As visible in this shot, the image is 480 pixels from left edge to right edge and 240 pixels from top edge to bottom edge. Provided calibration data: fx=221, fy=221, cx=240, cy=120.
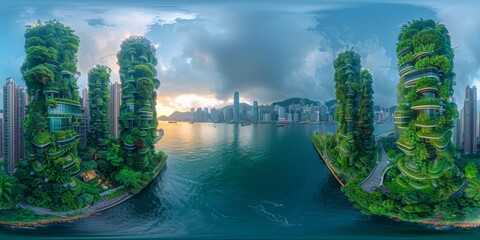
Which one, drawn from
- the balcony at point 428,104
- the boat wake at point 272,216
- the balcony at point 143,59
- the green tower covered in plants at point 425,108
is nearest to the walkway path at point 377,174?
the green tower covered in plants at point 425,108

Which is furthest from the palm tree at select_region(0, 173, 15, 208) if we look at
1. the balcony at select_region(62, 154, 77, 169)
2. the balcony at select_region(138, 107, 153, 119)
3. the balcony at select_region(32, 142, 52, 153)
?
the balcony at select_region(138, 107, 153, 119)

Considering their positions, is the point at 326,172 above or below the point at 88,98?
below

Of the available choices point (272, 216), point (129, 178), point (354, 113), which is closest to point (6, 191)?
point (129, 178)

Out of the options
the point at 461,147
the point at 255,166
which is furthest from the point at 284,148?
the point at 461,147

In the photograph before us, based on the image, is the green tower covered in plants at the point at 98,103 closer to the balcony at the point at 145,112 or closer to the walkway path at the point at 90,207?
the balcony at the point at 145,112

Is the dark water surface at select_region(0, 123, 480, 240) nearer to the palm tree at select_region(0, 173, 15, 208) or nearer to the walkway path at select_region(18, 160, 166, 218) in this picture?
the walkway path at select_region(18, 160, 166, 218)

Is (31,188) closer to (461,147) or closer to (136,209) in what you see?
(136,209)
